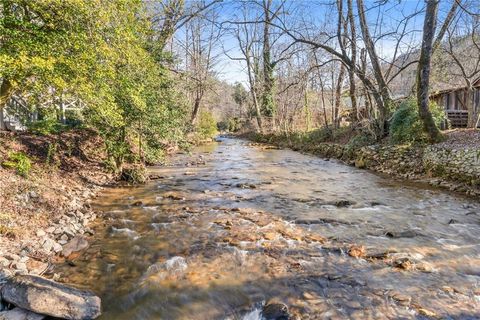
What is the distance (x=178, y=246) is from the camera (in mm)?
5387

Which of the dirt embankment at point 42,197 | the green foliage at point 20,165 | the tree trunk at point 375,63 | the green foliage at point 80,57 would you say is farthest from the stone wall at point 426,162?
the green foliage at point 20,165

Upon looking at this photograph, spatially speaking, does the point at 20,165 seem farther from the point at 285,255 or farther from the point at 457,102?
the point at 457,102

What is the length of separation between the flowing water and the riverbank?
2.71 ft

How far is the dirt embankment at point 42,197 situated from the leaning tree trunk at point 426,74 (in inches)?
442

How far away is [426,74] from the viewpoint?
1148 cm

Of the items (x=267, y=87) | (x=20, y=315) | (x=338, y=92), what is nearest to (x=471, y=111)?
(x=338, y=92)

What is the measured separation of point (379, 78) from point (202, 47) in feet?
55.4

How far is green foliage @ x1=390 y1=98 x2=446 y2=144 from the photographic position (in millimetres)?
12266

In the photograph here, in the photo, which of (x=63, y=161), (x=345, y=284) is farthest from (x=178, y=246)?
(x=63, y=161)

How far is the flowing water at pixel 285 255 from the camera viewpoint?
12.5ft

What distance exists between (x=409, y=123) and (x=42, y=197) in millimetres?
12503

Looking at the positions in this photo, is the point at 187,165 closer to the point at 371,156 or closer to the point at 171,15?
the point at 171,15

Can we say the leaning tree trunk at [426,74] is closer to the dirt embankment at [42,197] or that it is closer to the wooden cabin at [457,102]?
the wooden cabin at [457,102]

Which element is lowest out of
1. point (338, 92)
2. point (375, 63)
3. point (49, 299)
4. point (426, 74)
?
point (49, 299)
